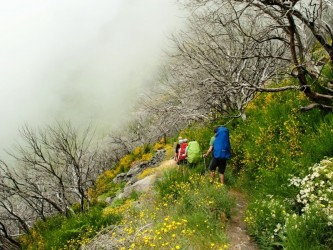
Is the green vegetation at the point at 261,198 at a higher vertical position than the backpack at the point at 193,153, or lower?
lower

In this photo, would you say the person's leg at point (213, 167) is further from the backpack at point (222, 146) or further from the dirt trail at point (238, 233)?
the dirt trail at point (238, 233)

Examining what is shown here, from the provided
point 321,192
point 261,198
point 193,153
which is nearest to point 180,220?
point 261,198

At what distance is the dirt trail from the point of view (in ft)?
18.8

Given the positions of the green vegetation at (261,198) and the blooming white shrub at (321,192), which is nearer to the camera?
the blooming white shrub at (321,192)

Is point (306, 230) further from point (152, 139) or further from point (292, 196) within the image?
point (152, 139)

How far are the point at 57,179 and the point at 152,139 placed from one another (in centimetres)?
2622

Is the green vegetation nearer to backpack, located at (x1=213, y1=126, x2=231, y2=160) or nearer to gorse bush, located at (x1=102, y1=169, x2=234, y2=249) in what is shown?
gorse bush, located at (x1=102, y1=169, x2=234, y2=249)

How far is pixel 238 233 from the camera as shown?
620 cm

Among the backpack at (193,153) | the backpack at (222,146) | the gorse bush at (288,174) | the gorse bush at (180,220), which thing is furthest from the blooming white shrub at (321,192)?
the backpack at (193,153)

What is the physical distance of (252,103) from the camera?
12.3 metres

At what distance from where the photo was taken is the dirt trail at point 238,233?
18.8 ft

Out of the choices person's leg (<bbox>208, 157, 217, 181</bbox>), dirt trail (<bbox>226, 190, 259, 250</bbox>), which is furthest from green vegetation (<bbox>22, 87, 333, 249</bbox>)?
person's leg (<bbox>208, 157, 217, 181</bbox>)

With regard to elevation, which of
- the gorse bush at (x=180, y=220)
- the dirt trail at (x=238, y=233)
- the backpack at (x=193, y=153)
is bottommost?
the dirt trail at (x=238, y=233)

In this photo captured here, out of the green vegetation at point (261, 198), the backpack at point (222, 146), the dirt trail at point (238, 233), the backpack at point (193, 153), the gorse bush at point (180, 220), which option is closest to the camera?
the green vegetation at point (261, 198)
